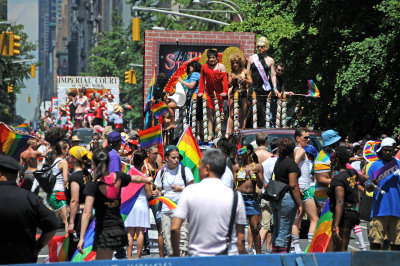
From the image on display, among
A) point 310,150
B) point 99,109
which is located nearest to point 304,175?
point 310,150

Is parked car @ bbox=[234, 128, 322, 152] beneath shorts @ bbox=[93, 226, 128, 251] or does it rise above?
above

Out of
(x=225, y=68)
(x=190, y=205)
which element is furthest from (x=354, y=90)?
(x=190, y=205)

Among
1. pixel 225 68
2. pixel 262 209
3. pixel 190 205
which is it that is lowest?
pixel 262 209

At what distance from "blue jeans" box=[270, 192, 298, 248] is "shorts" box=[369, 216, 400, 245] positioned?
40.5 inches

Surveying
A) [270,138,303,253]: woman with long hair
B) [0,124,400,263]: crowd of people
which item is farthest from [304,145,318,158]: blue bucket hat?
[270,138,303,253]: woman with long hair

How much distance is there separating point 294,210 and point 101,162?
3133 millimetres

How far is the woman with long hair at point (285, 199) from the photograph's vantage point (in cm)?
1082

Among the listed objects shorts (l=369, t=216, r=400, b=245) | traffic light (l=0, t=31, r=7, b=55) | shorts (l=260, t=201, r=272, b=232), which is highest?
traffic light (l=0, t=31, r=7, b=55)

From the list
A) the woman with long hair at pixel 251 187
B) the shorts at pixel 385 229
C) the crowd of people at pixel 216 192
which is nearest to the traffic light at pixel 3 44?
the crowd of people at pixel 216 192

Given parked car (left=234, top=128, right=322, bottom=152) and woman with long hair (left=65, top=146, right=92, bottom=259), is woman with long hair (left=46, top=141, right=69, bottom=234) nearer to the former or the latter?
woman with long hair (left=65, top=146, right=92, bottom=259)

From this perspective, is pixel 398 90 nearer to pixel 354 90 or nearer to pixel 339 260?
pixel 354 90

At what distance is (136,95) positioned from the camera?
73.2 m

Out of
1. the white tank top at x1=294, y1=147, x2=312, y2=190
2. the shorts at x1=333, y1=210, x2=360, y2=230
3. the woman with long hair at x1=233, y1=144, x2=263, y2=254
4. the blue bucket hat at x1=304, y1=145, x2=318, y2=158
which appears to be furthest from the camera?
the blue bucket hat at x1=304, y1=145, x2=318, y2=158

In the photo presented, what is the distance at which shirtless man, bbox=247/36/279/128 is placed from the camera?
53.6ft
